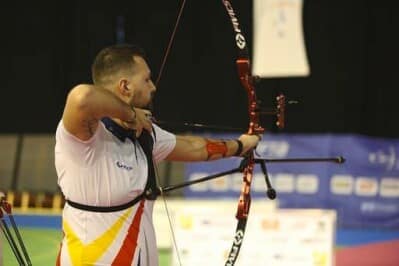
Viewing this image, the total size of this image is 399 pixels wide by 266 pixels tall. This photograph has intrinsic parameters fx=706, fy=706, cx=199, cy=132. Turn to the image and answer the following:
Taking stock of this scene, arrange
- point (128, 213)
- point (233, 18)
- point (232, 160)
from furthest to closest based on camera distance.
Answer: point (232, 160) < point (233, 18) < point (128, 213)

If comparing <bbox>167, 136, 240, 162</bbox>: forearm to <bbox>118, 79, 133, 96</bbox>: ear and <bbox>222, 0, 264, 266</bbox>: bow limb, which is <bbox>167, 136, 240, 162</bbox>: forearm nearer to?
<bbox>222, 0, 264, 266</bbox>: bow limb

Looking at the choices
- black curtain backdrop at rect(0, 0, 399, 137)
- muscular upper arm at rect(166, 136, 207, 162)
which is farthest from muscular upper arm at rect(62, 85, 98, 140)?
black curtain backdrop at rect(0, 0, 399, 137)

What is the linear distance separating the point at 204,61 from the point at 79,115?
36.2 feet

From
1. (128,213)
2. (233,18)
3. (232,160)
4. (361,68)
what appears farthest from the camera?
(361,68)

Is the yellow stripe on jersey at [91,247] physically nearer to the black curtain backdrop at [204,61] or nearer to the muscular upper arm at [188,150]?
the muscular upper arm at [188,150]

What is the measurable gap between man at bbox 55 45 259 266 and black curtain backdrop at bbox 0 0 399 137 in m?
9.28

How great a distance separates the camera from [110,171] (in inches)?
88.0

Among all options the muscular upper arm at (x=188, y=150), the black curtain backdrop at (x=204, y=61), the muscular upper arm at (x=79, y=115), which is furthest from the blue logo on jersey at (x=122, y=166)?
Result: the black curtain backdrop at (x=204, y=61)

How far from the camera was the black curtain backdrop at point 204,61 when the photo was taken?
1220cm

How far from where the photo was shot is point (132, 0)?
13203 millimetres

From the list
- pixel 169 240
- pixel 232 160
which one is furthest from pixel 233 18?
pixel 232 160

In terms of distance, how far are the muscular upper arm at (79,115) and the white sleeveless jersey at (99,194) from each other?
0.03 m

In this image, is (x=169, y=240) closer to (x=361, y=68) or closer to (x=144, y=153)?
(x=144, y=153)

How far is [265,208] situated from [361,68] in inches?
232
